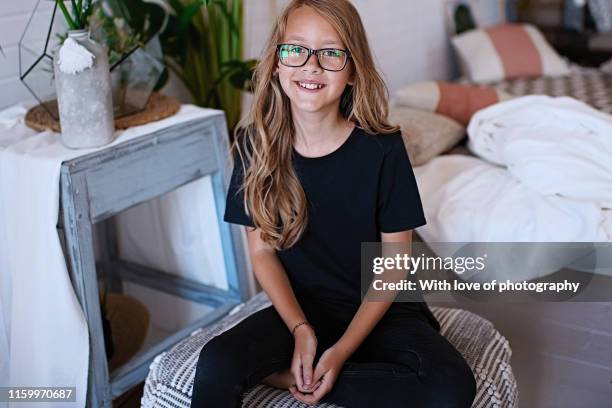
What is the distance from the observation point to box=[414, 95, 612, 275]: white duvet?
5.77 ft

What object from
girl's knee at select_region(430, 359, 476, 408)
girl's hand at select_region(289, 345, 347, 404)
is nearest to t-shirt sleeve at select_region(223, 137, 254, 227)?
girl's hand at select_region(289, 345, 347, 404)

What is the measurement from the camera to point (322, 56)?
1312 millimetres

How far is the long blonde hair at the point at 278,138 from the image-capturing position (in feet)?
4.50

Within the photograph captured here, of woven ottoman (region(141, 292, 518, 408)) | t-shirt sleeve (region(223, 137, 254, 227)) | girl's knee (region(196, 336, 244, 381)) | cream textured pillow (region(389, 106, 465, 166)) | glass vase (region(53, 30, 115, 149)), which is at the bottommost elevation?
woven ottoman (region(141, 292, 518, 408))

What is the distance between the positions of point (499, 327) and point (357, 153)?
0.74 metres

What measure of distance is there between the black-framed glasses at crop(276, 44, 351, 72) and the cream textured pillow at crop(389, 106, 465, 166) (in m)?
0.78

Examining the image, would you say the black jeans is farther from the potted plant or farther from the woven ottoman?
the potted plant

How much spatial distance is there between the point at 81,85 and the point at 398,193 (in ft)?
2.12

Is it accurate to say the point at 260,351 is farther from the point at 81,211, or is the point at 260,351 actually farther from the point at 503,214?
the point at 503,214

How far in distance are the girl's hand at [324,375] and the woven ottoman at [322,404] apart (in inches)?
0.6

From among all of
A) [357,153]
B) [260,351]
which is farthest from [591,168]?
[260,351]

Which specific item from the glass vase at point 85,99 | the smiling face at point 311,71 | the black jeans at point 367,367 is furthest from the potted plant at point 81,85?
the black jeans at point 367,367


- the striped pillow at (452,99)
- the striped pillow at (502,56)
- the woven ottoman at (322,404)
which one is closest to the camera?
the woven ottoman at (322,404)

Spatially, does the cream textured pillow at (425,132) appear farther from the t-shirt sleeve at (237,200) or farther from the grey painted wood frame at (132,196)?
the t-shirt sleeve at (237,200)
